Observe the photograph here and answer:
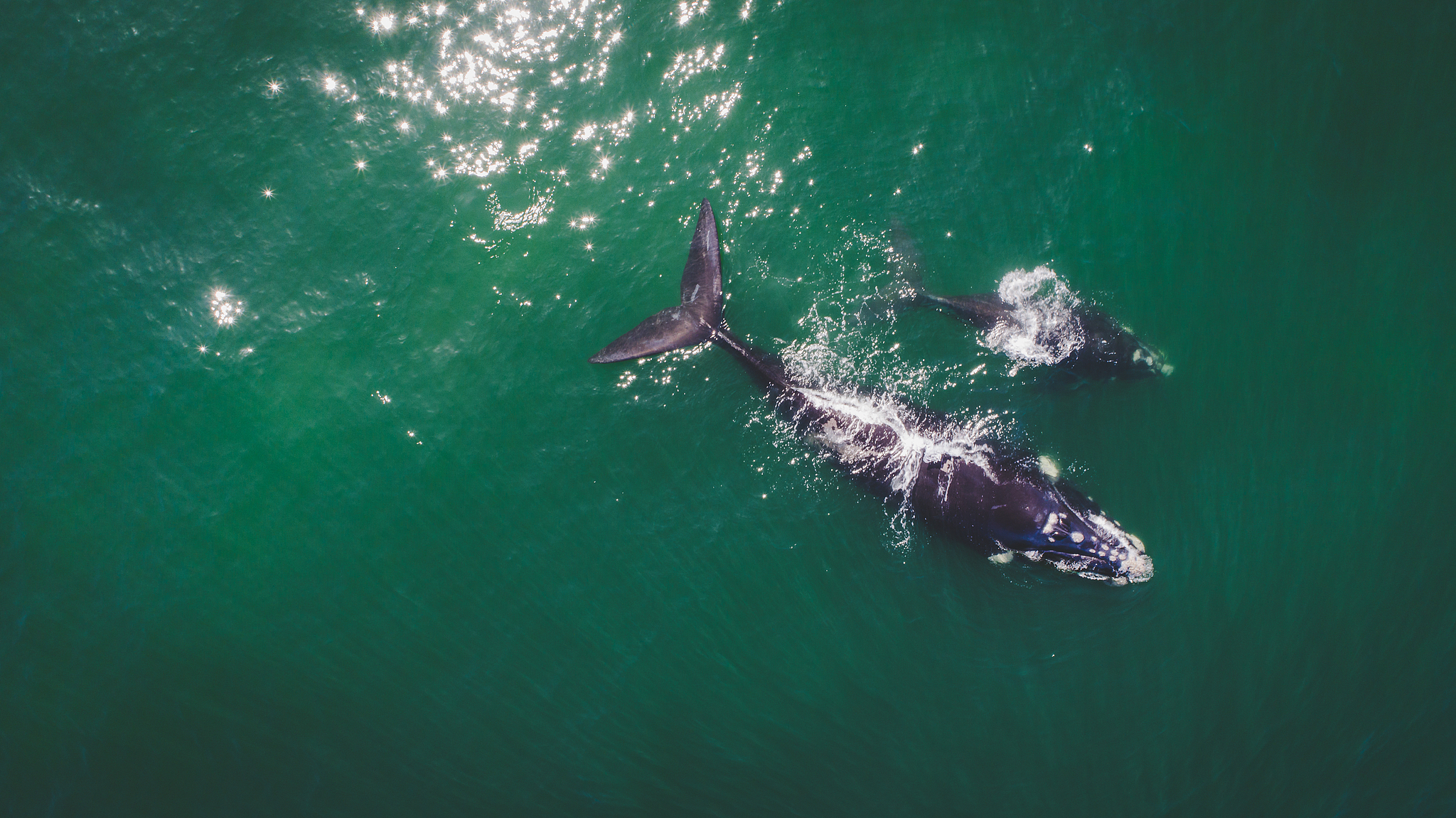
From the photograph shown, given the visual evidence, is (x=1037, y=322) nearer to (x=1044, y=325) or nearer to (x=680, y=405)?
(x=1044, y=325)

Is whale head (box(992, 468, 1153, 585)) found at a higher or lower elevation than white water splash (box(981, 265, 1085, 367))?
lower

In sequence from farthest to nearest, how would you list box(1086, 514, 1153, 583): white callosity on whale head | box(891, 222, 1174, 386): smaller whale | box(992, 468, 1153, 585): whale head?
box(891, 222, 1174, 386): smaller whale
box(1086, 514, 1153, 583): white callosity on whale head
box(992, 468, 1153, 585): whale head

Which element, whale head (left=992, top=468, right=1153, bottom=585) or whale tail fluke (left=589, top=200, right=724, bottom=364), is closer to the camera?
whale head (left=992, top=468, right=1153, bottom=585)

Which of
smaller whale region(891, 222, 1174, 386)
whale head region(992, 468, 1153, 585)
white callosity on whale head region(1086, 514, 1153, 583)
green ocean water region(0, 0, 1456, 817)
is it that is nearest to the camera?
whale head region(992, 468, 1153, 585)

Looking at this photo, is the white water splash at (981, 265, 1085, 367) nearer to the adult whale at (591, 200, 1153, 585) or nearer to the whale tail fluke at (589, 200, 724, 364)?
the adult whale at (591, 200, 1153, 585)

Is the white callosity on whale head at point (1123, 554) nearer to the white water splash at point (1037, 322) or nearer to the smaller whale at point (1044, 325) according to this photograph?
the smaller whale at point (1044, 325)

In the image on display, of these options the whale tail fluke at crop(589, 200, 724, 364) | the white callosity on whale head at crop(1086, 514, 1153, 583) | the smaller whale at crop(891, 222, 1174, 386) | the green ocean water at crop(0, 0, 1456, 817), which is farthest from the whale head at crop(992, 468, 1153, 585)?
the whale tail fluke at crop(589, 200, 724, 364)

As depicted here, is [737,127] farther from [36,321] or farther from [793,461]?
[36,321]

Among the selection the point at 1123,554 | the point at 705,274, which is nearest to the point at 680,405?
the point at 705,274
